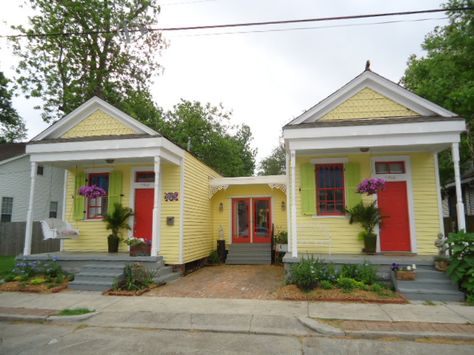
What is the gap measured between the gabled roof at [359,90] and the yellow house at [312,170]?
0.09 feet

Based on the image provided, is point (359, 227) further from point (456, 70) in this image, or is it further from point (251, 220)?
point (456, 70)

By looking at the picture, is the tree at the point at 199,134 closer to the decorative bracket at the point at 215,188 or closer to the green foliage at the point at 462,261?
the decorative bracket at the point at 215,188

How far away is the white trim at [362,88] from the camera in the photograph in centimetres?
907

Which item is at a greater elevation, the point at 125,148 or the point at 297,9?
the point at 297,9

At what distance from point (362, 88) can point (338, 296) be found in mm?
5901

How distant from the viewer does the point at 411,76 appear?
17.6m

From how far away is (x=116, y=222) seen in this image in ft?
34.3

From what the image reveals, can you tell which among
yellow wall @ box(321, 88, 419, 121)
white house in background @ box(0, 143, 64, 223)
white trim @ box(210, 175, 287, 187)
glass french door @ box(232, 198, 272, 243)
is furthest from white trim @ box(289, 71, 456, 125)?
white house in background @ box(0, 143, 64, 223)

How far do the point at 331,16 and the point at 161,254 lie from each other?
7862 mm

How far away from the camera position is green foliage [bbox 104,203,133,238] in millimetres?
10453

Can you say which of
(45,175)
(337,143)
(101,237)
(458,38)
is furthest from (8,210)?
(458,38)

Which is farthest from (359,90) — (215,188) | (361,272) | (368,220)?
(215,188)

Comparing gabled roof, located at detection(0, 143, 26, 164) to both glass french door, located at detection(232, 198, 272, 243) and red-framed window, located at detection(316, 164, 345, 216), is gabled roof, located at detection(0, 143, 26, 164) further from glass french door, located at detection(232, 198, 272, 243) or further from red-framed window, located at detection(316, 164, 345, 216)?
red-framed window, located at detection(316, 164, 345, 216)

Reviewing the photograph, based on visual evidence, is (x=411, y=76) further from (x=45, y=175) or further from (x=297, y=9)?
(x=45, y=175)
